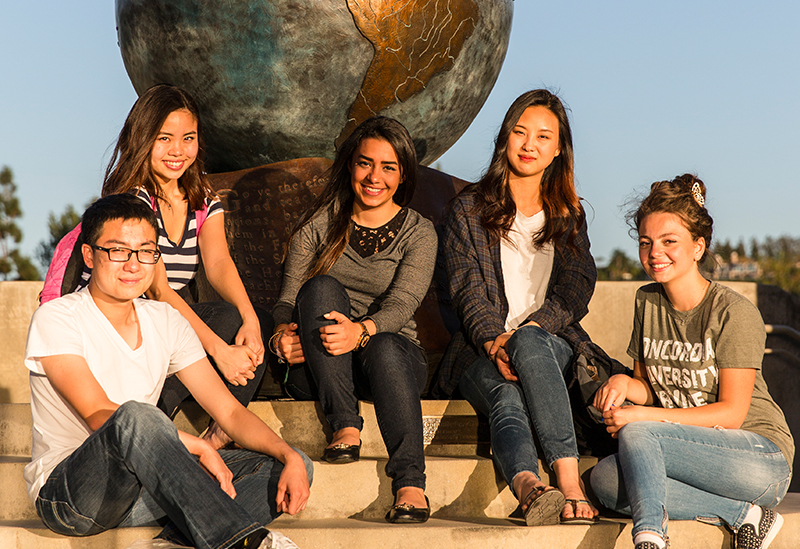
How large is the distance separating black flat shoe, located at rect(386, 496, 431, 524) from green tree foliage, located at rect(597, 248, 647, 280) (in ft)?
42.9

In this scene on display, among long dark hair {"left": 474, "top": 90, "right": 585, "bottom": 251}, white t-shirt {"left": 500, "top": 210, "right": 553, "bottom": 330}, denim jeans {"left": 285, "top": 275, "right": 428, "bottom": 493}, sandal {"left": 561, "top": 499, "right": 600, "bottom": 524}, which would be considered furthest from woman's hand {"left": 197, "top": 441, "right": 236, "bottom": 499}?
long dark hair {"left": 474, "top": 90, "right": 585, "bottom": 251}

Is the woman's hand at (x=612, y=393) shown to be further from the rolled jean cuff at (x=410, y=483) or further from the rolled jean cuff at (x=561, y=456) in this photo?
the rolled jean cuff at (x=410, y=483)

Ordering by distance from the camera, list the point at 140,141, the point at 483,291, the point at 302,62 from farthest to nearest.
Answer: the point at 302,62 → the point at 483,291 → the point at 140,141

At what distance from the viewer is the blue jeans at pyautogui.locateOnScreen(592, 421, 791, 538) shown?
7.98ft

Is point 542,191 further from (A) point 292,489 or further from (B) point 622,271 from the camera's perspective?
(B) point 622,271

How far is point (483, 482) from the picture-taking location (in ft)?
9.23

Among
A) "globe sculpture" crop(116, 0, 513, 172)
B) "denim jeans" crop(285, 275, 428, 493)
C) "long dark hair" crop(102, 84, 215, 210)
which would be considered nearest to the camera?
"denim jeans" crop(285, 275, 428, 493)

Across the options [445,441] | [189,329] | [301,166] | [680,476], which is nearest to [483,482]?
[445,441]

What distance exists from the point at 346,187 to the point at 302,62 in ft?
3.53

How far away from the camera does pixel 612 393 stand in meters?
2.67

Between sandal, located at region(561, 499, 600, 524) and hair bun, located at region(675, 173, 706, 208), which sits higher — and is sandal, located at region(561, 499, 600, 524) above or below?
below

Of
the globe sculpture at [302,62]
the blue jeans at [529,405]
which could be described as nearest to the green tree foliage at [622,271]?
the globe sculpture at [302,62]

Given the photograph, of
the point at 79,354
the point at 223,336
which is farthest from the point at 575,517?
the point at 79,354

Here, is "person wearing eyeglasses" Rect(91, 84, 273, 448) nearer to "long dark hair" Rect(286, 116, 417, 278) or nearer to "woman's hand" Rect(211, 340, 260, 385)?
"woman's hand" Rect(211, 340, 260, 385)
